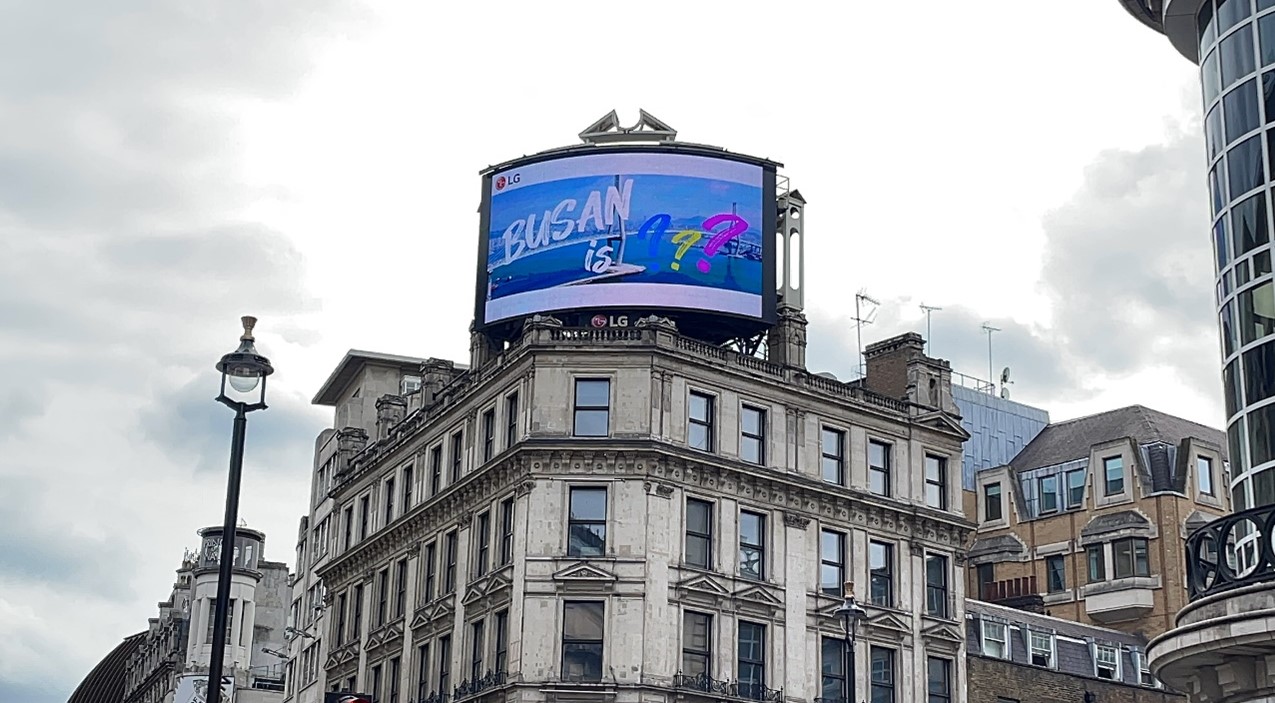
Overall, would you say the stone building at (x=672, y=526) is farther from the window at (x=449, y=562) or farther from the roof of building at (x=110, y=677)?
the roof of building at (x=110, y=677)

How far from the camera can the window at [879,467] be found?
207 ft

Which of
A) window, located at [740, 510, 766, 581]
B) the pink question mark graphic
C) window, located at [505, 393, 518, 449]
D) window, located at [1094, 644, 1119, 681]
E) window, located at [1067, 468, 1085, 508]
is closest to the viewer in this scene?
window, located at [740, 510, 766, 581]

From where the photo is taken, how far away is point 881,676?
60531 mm

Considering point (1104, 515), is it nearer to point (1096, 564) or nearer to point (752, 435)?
point (1096, 564)

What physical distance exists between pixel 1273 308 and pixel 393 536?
48598mm

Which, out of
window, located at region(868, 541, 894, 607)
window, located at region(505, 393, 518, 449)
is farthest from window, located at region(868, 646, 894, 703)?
window, located at region(505, 393, 518, 449)

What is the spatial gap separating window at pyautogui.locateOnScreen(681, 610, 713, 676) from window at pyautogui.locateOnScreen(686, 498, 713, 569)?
70.8 inches

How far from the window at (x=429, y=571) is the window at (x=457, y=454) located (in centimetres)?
311

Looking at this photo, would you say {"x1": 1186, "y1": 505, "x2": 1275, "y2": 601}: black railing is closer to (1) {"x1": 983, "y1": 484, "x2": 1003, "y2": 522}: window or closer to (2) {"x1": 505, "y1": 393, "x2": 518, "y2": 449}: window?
(2) {"x1": 505, "y1": 393, "x2": 518, "y2": 449}: window

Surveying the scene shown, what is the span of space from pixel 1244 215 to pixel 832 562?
35685 millimetres

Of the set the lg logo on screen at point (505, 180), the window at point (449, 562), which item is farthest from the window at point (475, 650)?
the lg logo on screen at point (505, 180)

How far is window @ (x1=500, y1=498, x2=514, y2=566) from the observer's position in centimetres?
5800

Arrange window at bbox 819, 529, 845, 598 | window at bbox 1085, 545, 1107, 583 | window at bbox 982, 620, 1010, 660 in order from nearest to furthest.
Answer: window at bbox 819, 529, 845, 598 → window at bbox 982, 620, 1010, 660 → window at bbox 1085, 545, 1107, 583

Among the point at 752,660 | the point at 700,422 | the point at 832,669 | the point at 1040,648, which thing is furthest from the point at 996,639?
the point at 700,422
